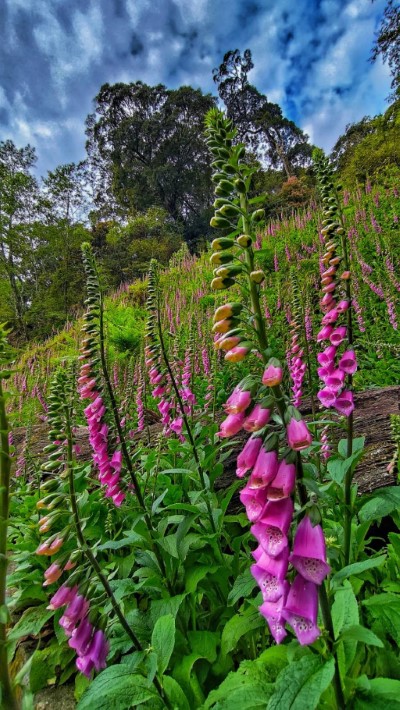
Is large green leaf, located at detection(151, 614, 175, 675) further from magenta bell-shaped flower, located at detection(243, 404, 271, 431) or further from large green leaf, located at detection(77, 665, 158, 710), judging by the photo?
magenta bell-shaped flower, located at detection(243, 404, 271, 431)

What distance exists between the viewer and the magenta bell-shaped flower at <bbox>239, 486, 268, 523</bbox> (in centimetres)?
111

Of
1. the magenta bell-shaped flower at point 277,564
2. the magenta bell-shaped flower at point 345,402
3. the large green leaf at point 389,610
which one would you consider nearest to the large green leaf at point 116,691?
the magenta bell-shaped flower at point 277,564

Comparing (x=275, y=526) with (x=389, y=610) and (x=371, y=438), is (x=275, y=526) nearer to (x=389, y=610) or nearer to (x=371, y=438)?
(x=389, y=610)

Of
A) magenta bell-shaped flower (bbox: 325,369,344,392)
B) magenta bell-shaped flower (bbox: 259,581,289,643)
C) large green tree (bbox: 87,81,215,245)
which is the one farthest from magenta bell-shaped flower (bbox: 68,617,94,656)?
large green tree (bbox: 87,81,215,245)

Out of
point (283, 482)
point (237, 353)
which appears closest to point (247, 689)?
point (283, 482)

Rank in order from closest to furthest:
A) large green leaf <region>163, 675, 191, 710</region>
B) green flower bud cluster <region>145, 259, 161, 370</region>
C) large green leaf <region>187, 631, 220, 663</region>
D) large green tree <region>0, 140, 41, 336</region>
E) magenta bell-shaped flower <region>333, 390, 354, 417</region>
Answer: large green leaf <region>163, 675, 191, 710</region>
large green leaf <region>187, 631, 220, 663</region>
magenta bell-shaped flower <region>333, 390, 354, 417</region>
green flower bud cluster <region>145, 259, 161, 370</region>
large green tree <region>0, 140, 41, 336</region>

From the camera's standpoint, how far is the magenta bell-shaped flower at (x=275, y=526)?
41.1 inches

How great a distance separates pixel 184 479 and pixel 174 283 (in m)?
10.8

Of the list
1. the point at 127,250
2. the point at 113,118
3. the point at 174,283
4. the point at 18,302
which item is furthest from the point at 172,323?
the point at 113,118

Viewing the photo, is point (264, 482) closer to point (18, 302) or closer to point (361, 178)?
point (361, 178)

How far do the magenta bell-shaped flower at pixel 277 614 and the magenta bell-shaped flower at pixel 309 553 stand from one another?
0.27 feet

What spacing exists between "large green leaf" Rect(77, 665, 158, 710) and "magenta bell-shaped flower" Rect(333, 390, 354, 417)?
1635 millimetres

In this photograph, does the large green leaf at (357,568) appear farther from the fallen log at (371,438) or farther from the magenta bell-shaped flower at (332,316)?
the magenta bell-shaped flower at (332,316)

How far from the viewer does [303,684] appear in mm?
1051
